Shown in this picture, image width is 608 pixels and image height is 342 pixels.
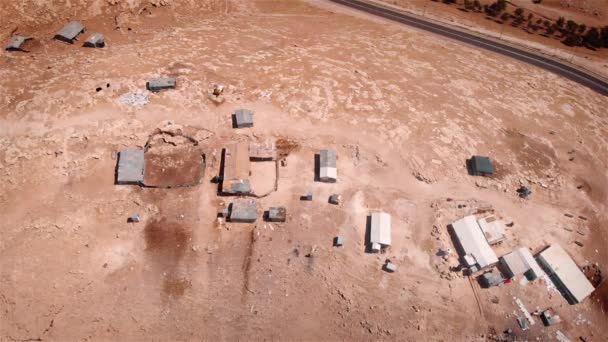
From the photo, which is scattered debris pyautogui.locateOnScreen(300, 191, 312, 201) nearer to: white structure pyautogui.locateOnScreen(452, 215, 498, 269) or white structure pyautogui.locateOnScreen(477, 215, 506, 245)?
white structure pyautogui.locateOnScreen(452, 215, 498, 269)

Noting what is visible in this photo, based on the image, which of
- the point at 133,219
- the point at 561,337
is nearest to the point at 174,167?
the point at 133,219

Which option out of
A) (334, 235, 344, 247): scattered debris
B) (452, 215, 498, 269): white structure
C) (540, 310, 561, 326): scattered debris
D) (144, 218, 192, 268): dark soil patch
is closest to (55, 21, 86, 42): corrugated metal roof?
(144, 218, 192, 268): dark soil patch

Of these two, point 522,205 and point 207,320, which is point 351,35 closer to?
point 522,205

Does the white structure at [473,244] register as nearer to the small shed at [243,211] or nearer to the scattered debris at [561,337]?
the scattered debris at [561,337]

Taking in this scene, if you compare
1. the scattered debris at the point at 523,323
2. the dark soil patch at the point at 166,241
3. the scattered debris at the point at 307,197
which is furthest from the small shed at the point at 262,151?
the scattered debris at the point at 523,323

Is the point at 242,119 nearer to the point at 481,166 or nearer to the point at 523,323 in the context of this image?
the point at 481,166
